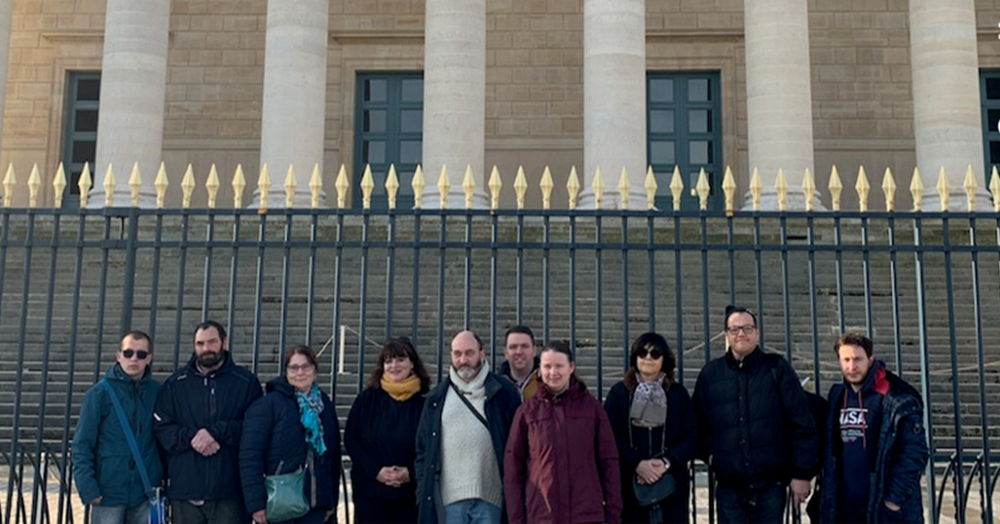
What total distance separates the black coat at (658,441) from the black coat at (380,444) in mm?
1084

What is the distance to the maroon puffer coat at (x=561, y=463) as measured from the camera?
5297mm

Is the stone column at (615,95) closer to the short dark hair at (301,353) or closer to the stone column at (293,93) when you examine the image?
the stone column at (293,93)

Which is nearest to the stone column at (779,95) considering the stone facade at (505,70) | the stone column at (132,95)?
the stone facade at (505,70)

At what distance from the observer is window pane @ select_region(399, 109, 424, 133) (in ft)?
80.6

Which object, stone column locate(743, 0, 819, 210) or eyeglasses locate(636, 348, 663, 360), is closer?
eyeglasses locate(636, 348, 663, 360)

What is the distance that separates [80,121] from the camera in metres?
25.1

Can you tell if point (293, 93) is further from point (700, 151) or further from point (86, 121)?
point (700, 151)

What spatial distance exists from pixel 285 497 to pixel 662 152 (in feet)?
63.8

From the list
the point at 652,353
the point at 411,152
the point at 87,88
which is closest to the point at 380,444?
the point at 652,353

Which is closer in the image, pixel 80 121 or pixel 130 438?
pixel 130 438

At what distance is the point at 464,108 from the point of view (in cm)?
1866

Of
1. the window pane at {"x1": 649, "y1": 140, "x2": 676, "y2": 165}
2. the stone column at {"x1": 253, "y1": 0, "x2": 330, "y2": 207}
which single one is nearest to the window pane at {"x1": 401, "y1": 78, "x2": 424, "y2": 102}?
the window pane at {"x1": 649, "y1": 140, "x2": 676, "y2": 165}

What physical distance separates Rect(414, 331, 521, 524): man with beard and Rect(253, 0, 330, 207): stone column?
13.3m

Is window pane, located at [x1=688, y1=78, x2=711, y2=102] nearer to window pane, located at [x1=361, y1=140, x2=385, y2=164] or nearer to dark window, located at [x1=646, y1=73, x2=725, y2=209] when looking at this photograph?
dark window, located at [x1=646, y1=73, x2=725, y2=209]
